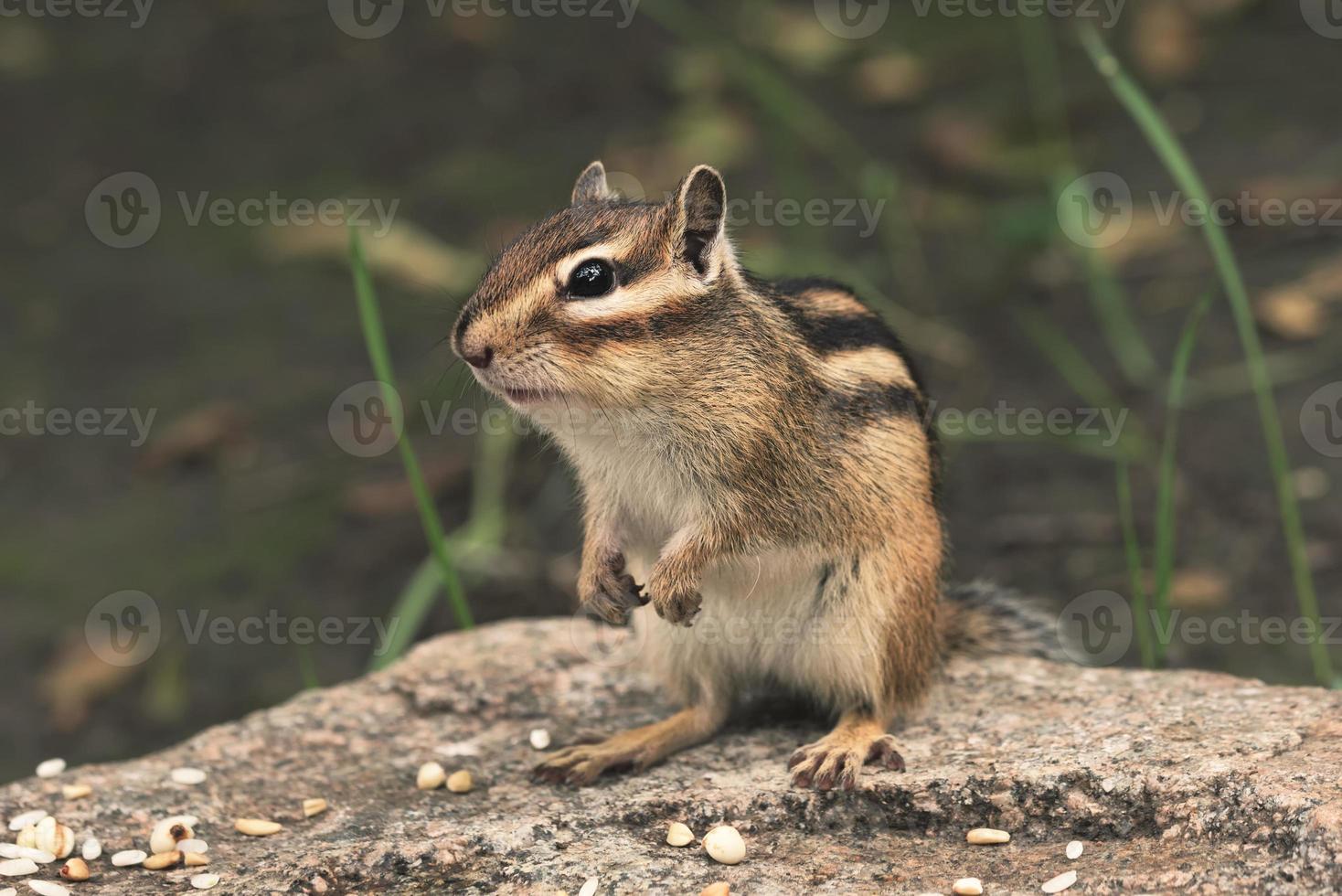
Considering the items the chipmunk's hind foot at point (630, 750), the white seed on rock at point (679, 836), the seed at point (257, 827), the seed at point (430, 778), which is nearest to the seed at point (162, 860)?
the seed at point (257, 827)

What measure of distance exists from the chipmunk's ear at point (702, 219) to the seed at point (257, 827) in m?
1.54

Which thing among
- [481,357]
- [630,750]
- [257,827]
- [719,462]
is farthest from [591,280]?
[257,827]

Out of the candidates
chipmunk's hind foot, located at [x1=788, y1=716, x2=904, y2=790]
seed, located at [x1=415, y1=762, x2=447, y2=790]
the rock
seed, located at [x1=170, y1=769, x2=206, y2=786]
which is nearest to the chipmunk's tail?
the rock

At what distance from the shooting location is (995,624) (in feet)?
13.5

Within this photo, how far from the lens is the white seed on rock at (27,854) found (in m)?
3.19

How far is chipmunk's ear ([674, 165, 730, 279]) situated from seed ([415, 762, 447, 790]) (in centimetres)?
132

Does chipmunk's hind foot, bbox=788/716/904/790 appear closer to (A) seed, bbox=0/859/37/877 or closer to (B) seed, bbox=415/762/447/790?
(B) seed, bbox=415/762/447/790

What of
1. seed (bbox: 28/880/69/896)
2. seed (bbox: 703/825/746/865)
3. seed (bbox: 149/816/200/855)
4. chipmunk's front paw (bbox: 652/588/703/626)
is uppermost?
chipmunk's front paw (bbox: 652/588/703/626)

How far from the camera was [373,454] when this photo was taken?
6785 millimetres

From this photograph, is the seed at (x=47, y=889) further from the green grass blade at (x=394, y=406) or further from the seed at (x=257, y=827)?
the green grass blade at (x=394, y=406)

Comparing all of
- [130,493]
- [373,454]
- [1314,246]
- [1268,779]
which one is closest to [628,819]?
[1268,779]

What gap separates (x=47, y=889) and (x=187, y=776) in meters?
0.59

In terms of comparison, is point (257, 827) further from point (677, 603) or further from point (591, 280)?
point (591, 280)

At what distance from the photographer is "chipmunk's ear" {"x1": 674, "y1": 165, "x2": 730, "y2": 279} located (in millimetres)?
3369
